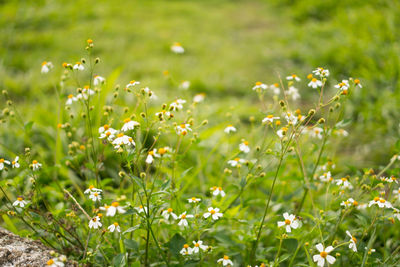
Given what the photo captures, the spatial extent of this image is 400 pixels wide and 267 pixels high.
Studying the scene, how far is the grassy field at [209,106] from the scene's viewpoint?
1.49m

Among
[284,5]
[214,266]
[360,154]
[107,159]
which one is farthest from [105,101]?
[284,5]

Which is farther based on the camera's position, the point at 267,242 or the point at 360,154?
the point at 360,154

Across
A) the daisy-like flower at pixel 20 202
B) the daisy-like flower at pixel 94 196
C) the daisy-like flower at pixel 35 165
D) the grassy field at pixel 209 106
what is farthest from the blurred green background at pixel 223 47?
the daisy-like flower at pixel 94 196

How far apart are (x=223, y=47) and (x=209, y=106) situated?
1.73 m

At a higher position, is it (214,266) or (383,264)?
(383,264)

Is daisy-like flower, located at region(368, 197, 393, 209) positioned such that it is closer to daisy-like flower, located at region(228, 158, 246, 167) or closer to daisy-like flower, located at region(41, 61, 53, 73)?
daisy-like flower, located at region(228, 158, 246, 167)

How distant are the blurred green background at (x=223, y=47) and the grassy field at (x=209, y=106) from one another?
2cm

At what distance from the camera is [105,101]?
2.74 metres

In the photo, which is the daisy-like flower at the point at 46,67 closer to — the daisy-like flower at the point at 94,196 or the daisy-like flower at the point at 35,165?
the daisy-like flower at the point at 35,165

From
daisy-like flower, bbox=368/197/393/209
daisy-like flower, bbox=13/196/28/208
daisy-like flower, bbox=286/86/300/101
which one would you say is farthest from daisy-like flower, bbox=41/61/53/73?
daisy-like flower, bbox=368/197/393/209

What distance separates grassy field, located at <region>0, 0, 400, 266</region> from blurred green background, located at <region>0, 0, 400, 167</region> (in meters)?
0.02

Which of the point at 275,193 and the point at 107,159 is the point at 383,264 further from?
the point at 107,159

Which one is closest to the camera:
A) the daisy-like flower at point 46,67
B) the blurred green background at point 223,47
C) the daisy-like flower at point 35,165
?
the daisy-like flower at point 35,165

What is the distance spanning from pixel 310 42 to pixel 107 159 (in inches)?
115
